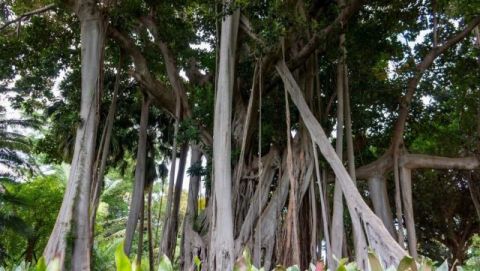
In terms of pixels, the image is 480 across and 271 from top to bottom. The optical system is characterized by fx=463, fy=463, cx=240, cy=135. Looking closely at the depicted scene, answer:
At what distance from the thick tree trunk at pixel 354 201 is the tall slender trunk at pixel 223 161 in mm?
715

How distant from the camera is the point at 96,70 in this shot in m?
5.39

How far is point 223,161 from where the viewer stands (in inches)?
165

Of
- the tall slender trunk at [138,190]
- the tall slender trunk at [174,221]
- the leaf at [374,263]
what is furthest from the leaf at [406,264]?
the tall slender trunk at [138,190]

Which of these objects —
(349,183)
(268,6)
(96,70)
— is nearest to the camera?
(349,183)

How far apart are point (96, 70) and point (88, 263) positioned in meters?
2.19

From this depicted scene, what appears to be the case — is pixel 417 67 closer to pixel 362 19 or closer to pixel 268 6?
pixel 362 19

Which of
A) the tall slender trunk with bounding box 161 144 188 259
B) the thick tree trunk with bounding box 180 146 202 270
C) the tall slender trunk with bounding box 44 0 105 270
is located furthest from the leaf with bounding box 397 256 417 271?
the tall slender trunk with bounding box 161 144 188 259

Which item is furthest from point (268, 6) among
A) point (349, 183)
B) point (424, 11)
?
point (424, 11)

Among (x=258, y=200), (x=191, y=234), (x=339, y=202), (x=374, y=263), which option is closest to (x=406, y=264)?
(x=374, y=263)

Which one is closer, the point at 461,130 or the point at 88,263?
the point at 88,263

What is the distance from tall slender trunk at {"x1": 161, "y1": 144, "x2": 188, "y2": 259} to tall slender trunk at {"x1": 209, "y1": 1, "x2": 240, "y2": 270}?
1618mm

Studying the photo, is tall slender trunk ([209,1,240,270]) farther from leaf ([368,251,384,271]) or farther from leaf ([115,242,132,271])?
leaf ([115,242,132,271])

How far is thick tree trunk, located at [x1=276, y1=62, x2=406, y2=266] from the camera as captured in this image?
3479 millimetres

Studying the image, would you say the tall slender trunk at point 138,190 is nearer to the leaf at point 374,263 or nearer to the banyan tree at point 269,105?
the banyan tree at point 269,105
